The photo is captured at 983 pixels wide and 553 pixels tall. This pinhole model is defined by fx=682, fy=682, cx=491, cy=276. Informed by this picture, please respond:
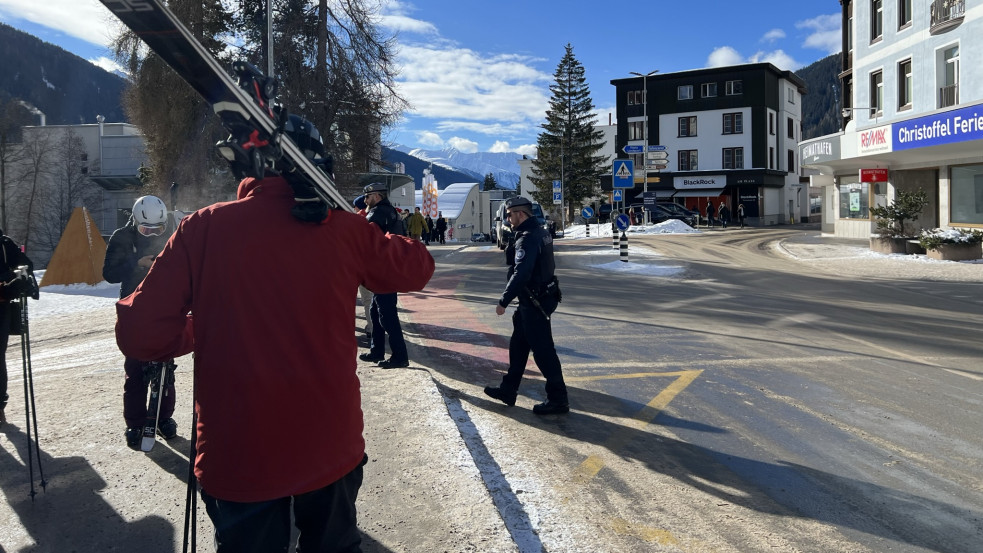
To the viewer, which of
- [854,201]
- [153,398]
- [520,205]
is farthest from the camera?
[854,201]

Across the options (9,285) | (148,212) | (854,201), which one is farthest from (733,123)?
(9,285)

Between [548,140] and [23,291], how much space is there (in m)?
61.4

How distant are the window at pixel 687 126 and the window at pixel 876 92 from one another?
100ft

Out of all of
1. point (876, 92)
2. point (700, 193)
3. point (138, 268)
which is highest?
point (876, 92)

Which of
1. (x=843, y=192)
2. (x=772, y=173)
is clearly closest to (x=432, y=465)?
(x=843, y=192)

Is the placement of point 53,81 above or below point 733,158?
above

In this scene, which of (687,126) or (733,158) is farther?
(687,126)

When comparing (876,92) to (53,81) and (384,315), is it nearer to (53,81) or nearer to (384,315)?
(384,315)

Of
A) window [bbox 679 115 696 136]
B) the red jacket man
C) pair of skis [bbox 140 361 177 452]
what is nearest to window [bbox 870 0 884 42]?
pair of skis [bbox 140 361 177 452]

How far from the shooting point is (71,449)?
4.88m

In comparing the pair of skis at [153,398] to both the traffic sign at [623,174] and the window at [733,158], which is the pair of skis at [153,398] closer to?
the traffic sign at [623,174]

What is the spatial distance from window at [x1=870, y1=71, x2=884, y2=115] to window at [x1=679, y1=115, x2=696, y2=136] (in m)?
30.6

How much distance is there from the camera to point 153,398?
16.0 feet

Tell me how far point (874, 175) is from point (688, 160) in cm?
3149
